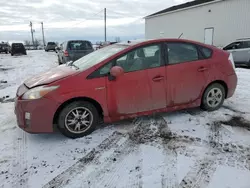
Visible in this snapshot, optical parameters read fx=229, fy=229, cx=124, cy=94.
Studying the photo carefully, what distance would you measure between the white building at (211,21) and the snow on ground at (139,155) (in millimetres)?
16644

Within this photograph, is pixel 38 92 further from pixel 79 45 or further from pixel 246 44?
pixel 246 44

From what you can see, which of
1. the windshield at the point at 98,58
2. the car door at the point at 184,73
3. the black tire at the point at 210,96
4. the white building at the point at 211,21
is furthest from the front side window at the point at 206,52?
the white building at the point at 211,21

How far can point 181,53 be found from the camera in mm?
4211

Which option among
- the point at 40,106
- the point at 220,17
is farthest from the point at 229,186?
the point at 220,17

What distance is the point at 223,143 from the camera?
3340 millimetres

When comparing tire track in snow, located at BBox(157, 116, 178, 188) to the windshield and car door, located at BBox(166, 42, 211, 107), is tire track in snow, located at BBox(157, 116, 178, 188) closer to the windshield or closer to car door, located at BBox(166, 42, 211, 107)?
car door, located at BBox(166, 42, 211, 107)

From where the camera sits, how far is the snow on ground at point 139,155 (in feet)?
8.52

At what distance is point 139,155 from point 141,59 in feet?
5.37

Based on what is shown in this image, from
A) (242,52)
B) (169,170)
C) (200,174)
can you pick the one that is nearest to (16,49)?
(242,52)

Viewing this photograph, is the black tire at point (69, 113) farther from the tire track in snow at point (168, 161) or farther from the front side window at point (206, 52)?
the front side window at point (206, 52)

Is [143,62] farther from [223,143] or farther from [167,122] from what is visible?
[223,143]

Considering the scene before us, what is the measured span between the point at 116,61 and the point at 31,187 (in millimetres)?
2169

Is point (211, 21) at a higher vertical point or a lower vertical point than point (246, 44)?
higher

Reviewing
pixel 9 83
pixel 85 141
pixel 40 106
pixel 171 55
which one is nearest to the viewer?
pixel 40 106
